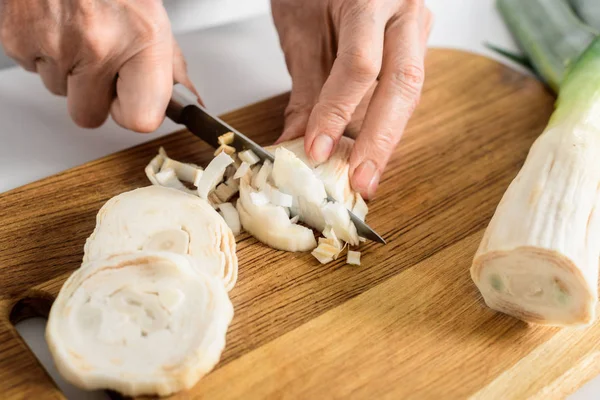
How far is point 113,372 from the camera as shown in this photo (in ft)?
4.13

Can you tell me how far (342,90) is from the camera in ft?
5.97

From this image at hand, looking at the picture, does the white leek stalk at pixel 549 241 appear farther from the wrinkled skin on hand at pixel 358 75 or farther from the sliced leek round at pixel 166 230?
the sliced leek round at pixel 166 230

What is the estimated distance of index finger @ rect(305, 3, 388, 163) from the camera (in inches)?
71.2

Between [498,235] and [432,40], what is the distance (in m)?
1.65

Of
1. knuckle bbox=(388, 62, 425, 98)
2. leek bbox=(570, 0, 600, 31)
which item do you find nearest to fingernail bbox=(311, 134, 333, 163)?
knuckle bbox=(388, 62, 425, 98)

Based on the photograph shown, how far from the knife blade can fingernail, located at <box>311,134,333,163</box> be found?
14 centimetres

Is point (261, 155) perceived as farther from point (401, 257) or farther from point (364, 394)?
point (364, 394)

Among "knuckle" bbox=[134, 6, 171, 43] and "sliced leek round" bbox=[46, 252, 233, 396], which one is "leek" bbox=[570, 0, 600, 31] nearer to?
"knuckle" bbox=[134, 6, 171, 43]

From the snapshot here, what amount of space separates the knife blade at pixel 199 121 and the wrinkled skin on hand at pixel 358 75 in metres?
0.16

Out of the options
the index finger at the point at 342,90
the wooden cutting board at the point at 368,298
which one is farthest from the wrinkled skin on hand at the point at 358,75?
the wooden cutting board at the point at 368,298

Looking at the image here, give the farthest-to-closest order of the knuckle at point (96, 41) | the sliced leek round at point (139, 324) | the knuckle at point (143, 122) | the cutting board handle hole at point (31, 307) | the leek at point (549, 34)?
the leek at point (549, 34) < the knuckle at point (143, 122) < the knuckle at point (96, 41) < the cutting board handle hole at point (31, 307) < the sliced leek round at point (139, 324)

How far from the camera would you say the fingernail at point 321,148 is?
180 centimetres

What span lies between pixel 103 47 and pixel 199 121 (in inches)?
13.2

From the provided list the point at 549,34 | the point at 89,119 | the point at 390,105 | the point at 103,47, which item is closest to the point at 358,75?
the point at 390,105
